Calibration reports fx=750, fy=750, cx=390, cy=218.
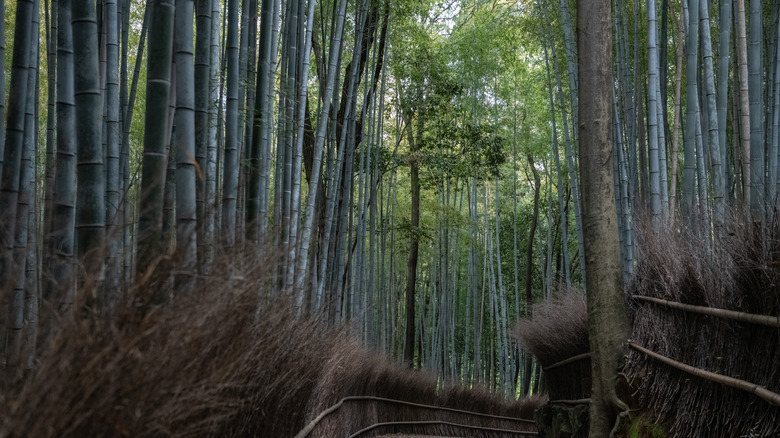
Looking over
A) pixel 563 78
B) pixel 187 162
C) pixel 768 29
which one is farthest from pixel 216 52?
pixel 563 78

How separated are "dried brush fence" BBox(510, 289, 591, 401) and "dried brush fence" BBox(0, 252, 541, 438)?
2.47m

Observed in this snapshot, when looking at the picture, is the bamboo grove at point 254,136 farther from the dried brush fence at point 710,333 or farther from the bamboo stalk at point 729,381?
the bamboo stalk at point 729,381

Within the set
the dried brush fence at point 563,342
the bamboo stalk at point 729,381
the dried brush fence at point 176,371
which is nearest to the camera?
the dried brush fence at point 176,371

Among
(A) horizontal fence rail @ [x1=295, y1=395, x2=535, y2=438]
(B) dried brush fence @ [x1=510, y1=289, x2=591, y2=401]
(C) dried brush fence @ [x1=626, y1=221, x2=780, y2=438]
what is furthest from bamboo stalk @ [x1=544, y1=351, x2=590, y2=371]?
(A) horizontal fence rail @ [x1=295, y1=395, x2=535, y2=438]

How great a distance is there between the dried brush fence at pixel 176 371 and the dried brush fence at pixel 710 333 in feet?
4.64

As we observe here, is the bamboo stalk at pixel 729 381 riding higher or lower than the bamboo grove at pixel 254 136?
lower

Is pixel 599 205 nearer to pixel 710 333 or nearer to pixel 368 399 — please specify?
pixel 710 333

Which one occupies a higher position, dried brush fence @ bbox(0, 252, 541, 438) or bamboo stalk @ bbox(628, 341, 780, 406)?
dried brush fence @ bbox(0, 252, 541, 438)

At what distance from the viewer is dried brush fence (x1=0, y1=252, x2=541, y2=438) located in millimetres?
1077

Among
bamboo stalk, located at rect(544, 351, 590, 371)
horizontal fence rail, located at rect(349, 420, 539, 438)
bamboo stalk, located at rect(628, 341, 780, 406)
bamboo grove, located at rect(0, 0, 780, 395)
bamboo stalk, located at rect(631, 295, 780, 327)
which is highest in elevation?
bamboo grove, located at rect(0, 0, 780, 395)

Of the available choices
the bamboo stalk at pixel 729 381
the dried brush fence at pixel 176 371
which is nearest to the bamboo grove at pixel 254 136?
the dried brush fence at pixel 176 371

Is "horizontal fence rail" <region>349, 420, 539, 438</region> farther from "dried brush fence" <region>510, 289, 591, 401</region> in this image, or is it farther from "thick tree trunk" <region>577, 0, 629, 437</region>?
"thick tree trunk" <region>577, 0, 629, 437</region>

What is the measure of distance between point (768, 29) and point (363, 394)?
422cm

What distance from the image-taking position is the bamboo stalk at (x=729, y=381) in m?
2.08
